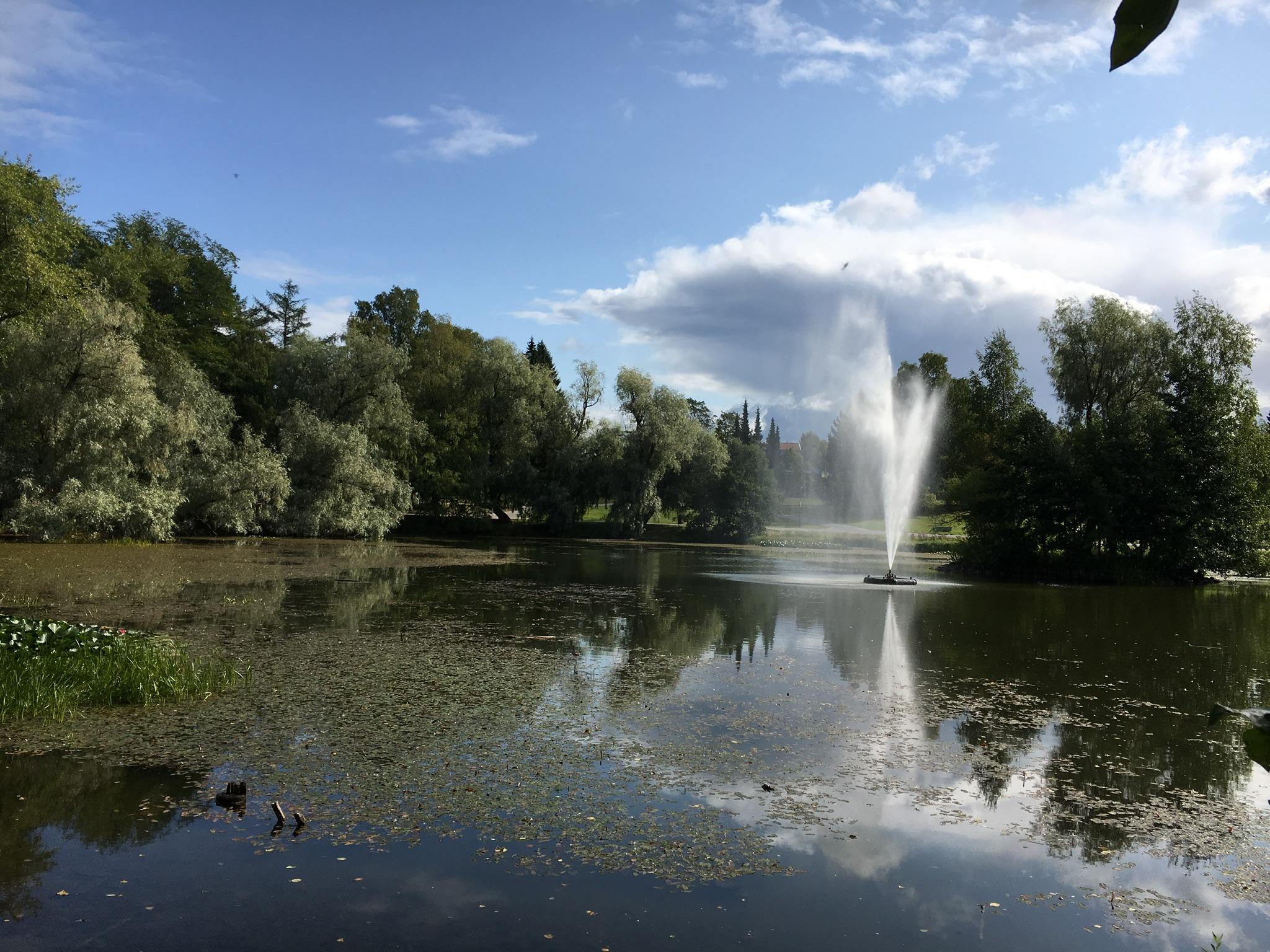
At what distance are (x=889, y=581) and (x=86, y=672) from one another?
21.9 metres

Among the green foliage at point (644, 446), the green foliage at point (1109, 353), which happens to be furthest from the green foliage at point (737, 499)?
the green foliage at point (1109, 353)

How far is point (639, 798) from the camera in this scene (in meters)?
7.14

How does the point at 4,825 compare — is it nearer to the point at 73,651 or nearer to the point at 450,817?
the point at 450,817

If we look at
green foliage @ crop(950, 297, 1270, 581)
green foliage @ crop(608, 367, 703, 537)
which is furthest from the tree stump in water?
green foliage @ crop(608, 367, 703, 537)

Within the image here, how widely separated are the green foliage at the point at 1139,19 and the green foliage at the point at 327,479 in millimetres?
39009

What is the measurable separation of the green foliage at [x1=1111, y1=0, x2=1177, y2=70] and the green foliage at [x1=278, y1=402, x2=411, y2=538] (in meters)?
39.0

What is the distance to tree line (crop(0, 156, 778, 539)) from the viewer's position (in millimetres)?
27734

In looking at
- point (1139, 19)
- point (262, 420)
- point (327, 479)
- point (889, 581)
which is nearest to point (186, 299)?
point (262, 420)

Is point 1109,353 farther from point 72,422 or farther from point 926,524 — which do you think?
point 72,422

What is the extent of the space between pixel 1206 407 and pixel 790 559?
1649cm

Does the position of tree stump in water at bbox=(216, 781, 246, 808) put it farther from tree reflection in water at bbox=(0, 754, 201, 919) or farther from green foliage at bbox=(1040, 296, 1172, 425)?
green foliage at bbox=(1040, 296, 1172, 425)

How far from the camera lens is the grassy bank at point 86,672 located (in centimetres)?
879

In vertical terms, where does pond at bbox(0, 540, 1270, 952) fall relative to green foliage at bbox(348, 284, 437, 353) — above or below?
below

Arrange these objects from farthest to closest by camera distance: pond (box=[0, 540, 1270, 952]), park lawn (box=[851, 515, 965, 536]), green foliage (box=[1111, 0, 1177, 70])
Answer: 1. park lawn (box=[851, 515, 965, 536])
2. pond (box=[0, 540, 1270, 952])
3. green foliage (box=[1111, 0, 1177, 70])
